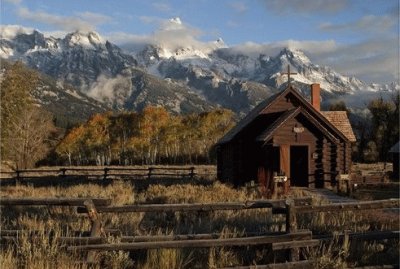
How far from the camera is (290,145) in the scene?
28.6 meters

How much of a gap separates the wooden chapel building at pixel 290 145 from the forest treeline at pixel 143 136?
63.5m

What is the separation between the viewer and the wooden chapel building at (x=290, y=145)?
28266 millimetres

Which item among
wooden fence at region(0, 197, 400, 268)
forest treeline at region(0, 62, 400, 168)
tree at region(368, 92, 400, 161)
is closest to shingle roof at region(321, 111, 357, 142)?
wooden fence at region(0, 197, 400, 268)

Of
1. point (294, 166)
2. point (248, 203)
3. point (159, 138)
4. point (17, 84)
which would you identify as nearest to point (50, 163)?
point (159, 138)

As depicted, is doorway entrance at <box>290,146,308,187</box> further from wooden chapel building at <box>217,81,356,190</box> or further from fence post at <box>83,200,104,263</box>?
fence post at <box>83,200,104,263</box>

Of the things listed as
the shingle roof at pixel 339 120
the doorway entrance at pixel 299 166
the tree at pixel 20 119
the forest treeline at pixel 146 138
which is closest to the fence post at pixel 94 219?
the doorway entrance at pixel 299 166

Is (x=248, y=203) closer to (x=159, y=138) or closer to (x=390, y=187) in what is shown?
(x=390, y=187)

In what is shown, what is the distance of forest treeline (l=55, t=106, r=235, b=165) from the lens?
9669 cm

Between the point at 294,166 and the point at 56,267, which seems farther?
the point at 294,166

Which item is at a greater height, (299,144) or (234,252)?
(299,144)

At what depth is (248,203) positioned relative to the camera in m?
10.3

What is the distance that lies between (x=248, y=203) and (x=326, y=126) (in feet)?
67.2

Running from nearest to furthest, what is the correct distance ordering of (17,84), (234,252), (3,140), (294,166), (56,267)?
(56,267) → (234,252) → (294,166) → (3,140) → (17,84)

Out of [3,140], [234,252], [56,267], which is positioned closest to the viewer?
[56,267]
